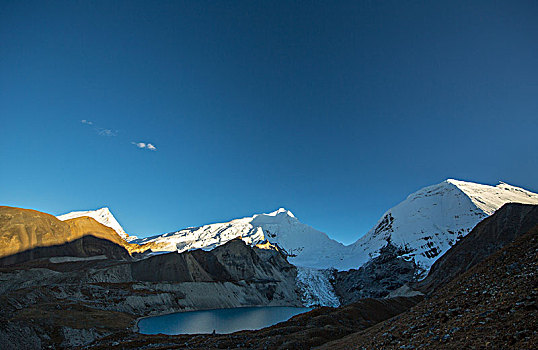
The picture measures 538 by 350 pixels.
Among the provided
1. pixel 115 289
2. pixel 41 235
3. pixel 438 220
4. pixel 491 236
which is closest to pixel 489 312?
pixel 491 236

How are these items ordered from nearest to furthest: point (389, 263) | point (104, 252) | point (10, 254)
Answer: point (10, 254)
point (389, 263)
point (104, 252)

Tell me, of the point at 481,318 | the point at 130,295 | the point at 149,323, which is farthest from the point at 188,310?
the point at 481,318

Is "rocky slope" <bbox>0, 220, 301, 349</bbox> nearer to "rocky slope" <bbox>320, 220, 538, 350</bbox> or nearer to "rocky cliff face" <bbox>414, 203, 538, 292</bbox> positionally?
"rocky slope" <bbox>320, 220, 538, 350</bbox>

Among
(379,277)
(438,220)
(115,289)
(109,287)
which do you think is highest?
(438,220)

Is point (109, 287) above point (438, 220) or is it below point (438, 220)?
below

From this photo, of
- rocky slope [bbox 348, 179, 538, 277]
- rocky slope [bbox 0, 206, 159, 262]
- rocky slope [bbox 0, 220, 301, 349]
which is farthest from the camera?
rocky slope [bbox 348, 179, 538, 277]

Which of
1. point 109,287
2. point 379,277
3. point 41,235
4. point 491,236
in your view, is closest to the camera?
point 491,236

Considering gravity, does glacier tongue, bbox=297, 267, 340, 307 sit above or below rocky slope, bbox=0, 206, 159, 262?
below

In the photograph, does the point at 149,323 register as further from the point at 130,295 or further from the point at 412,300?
the point at 412,300

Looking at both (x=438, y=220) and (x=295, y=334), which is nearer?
(x=295, y=334)

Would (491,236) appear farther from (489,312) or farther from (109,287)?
(109,287)

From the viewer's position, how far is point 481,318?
1109 centimetres

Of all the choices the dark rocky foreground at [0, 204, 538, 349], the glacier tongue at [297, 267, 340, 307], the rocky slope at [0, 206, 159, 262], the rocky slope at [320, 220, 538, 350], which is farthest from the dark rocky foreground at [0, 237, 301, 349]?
the rocky slope at [320, 220, 538, 350]

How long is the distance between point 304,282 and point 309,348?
135m
